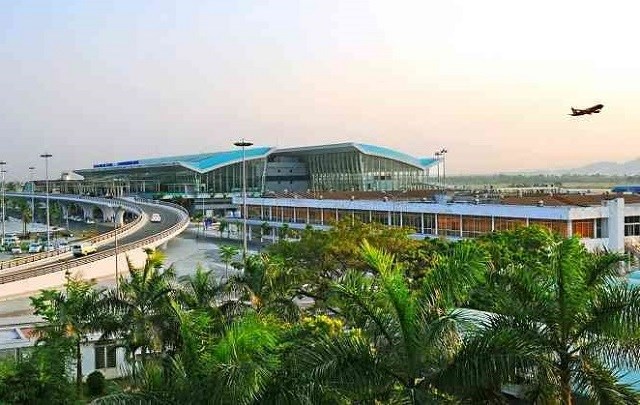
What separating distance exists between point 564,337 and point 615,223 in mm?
42332

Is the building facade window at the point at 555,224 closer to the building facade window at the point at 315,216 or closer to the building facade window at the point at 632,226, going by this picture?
the building facade window at the point at 632,226

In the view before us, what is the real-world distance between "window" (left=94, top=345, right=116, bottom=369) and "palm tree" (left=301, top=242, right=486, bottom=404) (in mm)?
15871

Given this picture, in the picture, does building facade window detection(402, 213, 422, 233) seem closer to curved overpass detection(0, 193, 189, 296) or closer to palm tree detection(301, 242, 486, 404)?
curved overpass detection(0, 193, 189, 296)

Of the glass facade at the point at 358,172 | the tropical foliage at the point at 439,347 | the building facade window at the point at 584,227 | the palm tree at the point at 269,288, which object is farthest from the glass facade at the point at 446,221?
the glass facade at the point at 358,172

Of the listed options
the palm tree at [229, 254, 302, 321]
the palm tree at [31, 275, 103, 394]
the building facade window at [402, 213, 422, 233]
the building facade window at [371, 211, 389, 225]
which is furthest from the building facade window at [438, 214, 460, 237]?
the palm tree at [31, 275, 103, 394]

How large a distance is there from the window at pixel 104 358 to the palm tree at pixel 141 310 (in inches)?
149

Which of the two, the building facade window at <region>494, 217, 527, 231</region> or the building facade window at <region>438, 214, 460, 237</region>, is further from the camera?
the building facade window at <region>438, 214, 460, 237</region>

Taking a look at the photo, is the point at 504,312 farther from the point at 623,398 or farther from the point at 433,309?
the point at 623,398

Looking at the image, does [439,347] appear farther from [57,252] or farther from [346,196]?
[346,196]

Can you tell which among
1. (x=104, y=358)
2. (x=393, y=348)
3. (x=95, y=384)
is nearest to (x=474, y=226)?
(x=104, y=358)

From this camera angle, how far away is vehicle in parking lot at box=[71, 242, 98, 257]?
57.3 m

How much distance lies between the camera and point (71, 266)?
157ft

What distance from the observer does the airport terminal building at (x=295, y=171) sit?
129000 millimetres

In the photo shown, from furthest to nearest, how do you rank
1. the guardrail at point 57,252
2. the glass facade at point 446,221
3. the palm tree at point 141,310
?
the guardrail at point 57,252 → the glass facade at point 446,221 → the palm tree at point 141,310
